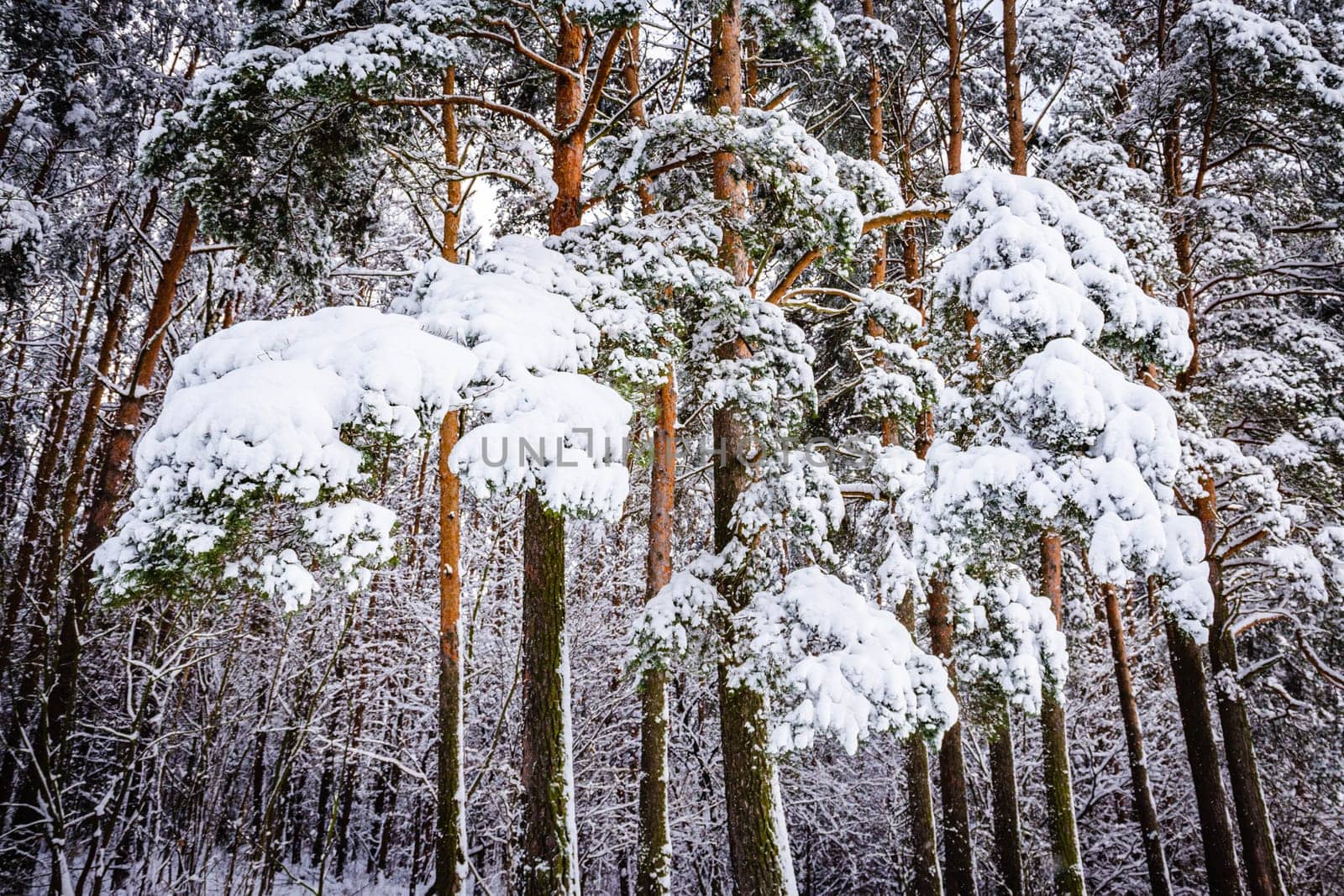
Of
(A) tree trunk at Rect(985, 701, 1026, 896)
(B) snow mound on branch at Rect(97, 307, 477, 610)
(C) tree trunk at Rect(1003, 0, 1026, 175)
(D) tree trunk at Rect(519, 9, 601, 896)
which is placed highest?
(C) tree trunk at Rect(1003, 0, 1026, 175)

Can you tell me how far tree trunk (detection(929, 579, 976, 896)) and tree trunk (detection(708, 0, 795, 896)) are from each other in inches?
165

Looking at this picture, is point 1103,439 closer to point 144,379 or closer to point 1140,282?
point 1140,282

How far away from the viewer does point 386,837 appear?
45.8 ft

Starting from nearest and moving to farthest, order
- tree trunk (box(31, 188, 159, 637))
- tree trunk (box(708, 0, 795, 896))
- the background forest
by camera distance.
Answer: the background forest
tree trunk (box(708, 0, 795, 896))
tree trunk (box(31, 188, 159, 637))

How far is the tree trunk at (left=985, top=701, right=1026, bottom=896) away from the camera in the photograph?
28.3 ft

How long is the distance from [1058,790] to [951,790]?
137cm

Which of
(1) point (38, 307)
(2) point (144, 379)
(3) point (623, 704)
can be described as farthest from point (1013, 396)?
(1) point (38, 307)

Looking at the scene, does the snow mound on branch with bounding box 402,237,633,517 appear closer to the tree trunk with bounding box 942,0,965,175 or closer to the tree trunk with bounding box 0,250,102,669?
the tree trunk with bounding box 942,0,965,175

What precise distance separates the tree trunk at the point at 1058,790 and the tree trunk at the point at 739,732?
13.8 feet

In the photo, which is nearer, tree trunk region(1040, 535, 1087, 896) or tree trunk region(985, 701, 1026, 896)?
tree trunk region(1040, 535, 1087, 896)

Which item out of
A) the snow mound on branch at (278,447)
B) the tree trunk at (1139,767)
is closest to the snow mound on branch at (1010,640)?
the tree trunk at (1139,767)

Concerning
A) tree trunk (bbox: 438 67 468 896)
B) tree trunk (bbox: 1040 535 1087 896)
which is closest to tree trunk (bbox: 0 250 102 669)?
tree trunk (bbox: 438 67 468 896)

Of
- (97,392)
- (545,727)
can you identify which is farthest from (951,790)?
(97,392)

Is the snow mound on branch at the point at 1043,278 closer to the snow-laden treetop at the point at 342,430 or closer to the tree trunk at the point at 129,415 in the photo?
the snow-laden treetop at the point at 342,430
